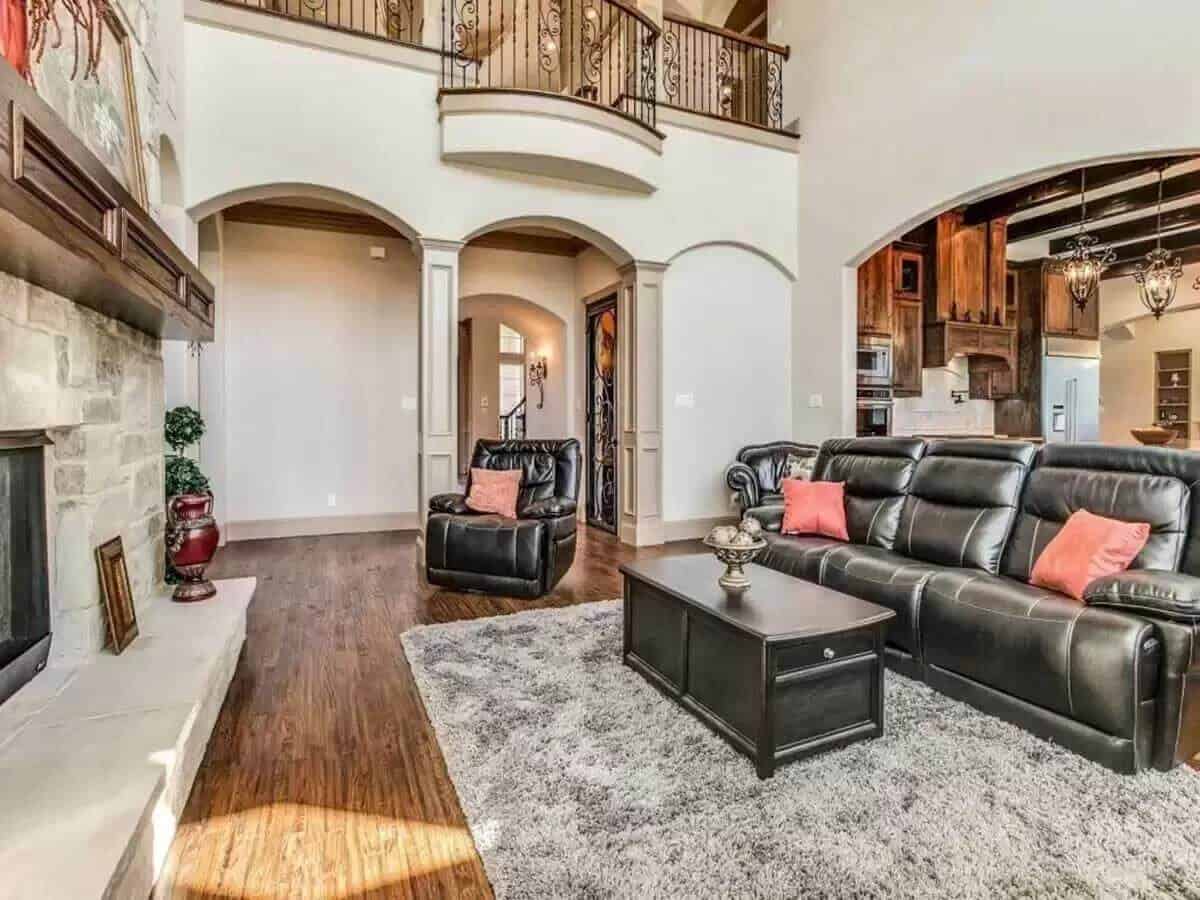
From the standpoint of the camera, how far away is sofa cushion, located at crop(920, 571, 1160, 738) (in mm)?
2066

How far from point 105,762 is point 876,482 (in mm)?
3533

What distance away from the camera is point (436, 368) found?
508 centimetres

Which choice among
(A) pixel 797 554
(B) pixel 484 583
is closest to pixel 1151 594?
(A) pixel 797 554

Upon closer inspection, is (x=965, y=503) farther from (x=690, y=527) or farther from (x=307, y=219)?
(x=307, y=219)

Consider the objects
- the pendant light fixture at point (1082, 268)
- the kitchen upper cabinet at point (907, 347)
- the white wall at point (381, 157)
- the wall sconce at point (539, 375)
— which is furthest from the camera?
the wall sconce at point (539, 375)

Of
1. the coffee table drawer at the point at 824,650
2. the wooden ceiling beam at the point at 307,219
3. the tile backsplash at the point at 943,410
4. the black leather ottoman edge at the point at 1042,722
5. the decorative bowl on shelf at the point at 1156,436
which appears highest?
the wooden ceiling beam at the point at 307,219

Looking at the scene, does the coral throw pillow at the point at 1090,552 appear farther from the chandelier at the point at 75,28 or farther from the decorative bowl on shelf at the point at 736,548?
the chandelier at the point at 75,28

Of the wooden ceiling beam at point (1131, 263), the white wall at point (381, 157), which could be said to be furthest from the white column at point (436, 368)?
the wooden ceiling beam at point (1131, 263)

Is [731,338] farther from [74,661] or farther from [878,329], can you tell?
[74,661]

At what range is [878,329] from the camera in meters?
6.99

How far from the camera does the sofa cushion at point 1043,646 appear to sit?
2066 millimetres

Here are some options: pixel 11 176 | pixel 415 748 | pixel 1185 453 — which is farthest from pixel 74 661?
pixel 1185 453

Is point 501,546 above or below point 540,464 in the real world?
below

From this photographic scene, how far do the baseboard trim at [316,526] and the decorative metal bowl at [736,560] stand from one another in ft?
13.0
